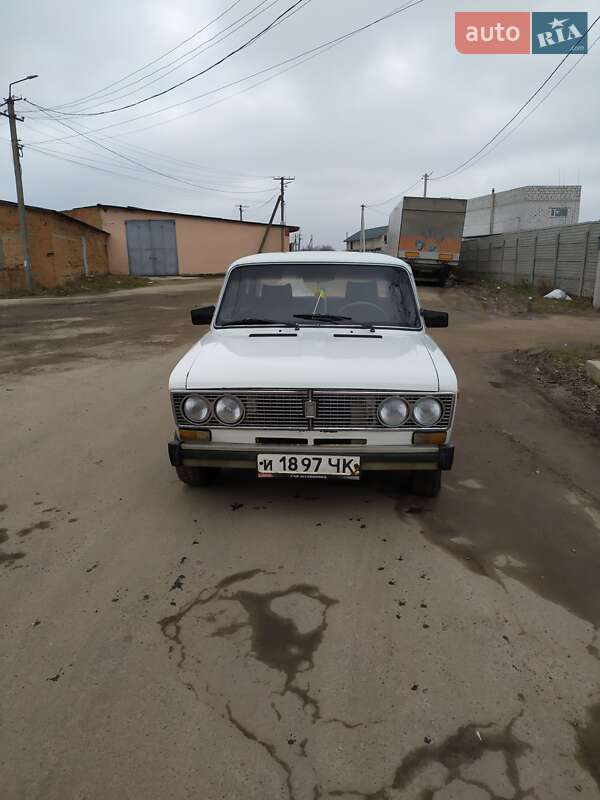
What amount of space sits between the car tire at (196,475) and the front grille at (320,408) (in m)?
0.59

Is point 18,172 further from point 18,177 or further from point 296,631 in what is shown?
point 296,631

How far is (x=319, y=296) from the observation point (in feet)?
14.1

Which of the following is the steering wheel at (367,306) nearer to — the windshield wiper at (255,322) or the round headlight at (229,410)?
the windshield wiper at (255,322)

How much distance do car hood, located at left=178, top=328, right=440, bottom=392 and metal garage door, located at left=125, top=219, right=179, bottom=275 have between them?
34016 mm

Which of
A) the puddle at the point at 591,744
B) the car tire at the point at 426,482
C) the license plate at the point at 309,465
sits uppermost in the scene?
the license plate at the point at 309,465

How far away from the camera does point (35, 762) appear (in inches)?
71.5

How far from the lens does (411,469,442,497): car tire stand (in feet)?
11.7

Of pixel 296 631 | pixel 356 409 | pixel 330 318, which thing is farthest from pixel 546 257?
pixel 296 631

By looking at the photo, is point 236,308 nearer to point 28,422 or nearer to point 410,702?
point 28,422

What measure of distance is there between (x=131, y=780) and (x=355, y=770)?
72 centimetres

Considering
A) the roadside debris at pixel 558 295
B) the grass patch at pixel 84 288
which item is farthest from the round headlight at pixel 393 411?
the grass patch at pixel 84 288

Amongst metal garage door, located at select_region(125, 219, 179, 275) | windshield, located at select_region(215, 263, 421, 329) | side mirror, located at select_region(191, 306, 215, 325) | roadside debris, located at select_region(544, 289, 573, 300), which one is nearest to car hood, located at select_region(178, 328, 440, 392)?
windshield, located at select_region(215, 263, 421, 329)

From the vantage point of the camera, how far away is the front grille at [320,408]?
10.5ft

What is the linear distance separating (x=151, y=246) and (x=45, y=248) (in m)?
12.1
